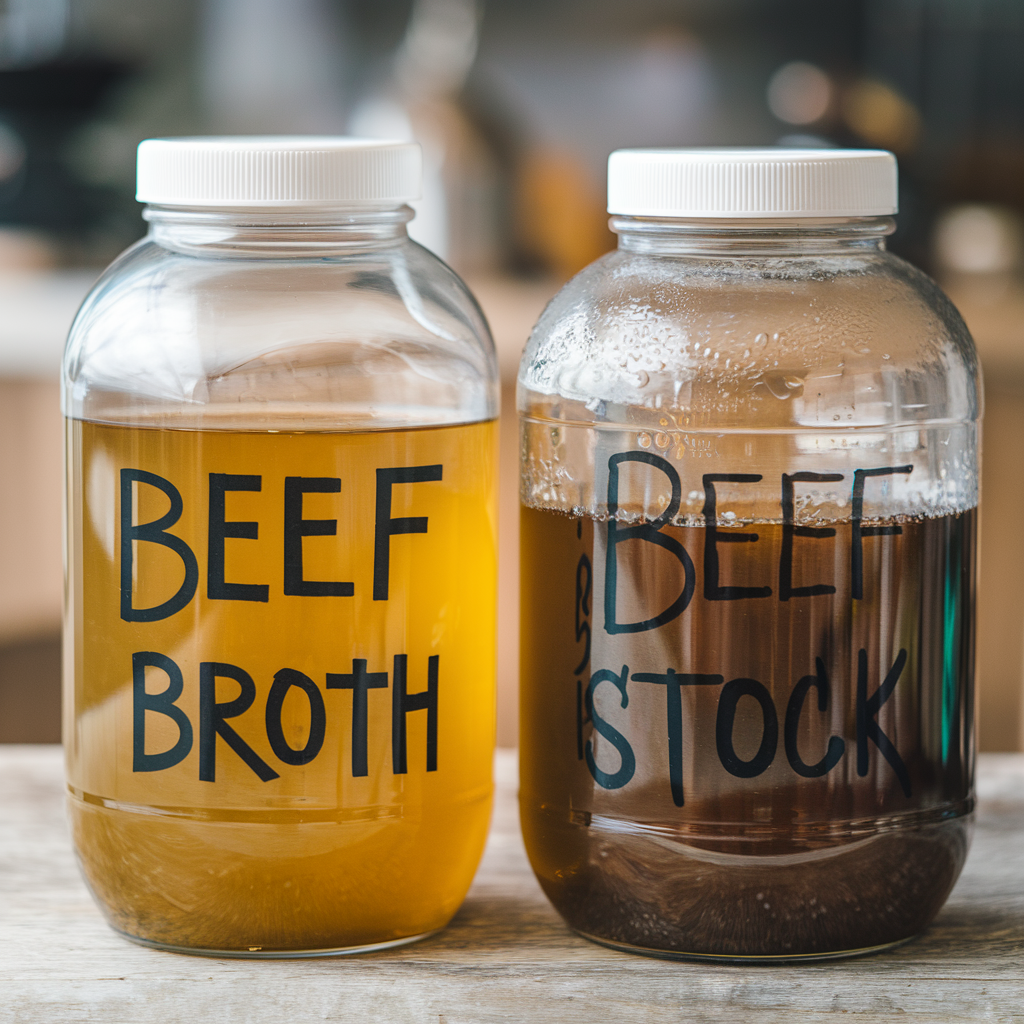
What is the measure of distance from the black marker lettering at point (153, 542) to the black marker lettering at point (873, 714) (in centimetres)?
27

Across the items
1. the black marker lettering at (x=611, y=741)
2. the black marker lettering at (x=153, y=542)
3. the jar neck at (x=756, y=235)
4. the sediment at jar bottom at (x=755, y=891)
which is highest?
the jar neck at (x=756, y=235)

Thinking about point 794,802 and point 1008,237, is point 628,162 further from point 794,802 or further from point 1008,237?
point 1008,237

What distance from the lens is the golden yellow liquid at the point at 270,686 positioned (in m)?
0.56

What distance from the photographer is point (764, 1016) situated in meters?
0.53

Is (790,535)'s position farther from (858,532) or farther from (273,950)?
(273,950)

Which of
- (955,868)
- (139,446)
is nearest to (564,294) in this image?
(139,446)

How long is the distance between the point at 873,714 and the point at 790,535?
8 centimetres

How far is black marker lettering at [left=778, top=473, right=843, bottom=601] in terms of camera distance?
55 centimetres

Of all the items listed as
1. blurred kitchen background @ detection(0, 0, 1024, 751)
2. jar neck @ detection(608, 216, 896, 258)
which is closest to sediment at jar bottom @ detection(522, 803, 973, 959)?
jar neck @ detection(608, 216, 896, 258)

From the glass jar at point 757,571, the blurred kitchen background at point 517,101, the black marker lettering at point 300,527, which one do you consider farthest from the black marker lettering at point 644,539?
the blurred kitchen background at point 517,101

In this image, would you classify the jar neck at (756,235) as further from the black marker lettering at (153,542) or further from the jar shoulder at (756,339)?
the black marker lettering at (153,542)

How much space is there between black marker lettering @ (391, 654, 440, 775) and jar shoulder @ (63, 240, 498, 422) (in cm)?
10

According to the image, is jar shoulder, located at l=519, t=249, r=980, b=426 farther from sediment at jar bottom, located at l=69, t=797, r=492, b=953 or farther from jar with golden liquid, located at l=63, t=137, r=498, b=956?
sediment at jar bottom, located at l=69, t=797, r=492, b=953

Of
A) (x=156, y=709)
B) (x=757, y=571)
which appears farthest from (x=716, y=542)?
(x=156, y=709)
